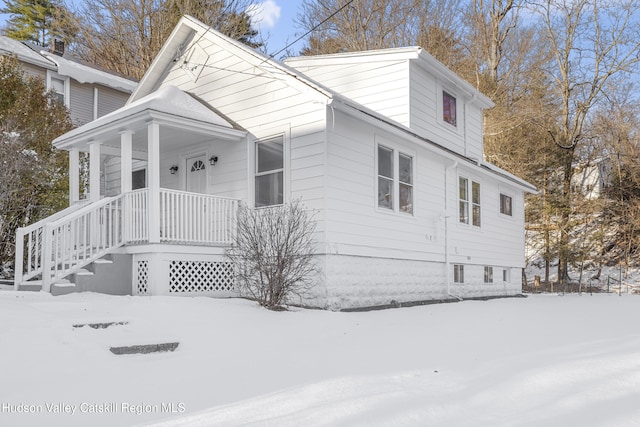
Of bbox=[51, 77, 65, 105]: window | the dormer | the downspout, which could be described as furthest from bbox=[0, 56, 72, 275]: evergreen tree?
the downspout

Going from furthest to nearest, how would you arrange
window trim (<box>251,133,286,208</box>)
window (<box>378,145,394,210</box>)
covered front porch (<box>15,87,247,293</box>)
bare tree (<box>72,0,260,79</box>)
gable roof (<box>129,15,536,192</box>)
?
bare tree (<box>72,0,260,79</box>), window (<box>378,145,394,210</box>), window trim (<box>251,133,286,208</box>), gable roof (<box>129,15,536,192</box>), covered front porch (<box>15,87,247,293</box>)

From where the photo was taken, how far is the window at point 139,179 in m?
13.4

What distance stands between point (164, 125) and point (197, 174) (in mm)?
2264

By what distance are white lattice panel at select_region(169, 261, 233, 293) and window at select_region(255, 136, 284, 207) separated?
1.44 m

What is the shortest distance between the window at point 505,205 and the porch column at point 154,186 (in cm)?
1096

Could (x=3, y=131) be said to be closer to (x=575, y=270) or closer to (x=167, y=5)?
(x=167, y=5)

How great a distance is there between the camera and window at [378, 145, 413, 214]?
1137 cm

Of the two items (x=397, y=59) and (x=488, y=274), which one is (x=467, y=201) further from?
(x=397, y=59)

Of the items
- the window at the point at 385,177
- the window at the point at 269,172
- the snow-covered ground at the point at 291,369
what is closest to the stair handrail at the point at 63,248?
the snow-covered ground at the point at 291,369

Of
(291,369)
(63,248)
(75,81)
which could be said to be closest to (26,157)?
(63,248)

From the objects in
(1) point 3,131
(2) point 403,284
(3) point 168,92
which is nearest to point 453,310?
(2) point 403,284

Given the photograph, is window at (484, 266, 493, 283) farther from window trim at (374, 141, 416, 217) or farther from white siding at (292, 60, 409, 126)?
white siding at (292, 60, 409, 126)

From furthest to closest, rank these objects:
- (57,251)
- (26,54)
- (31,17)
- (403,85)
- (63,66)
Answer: (31,17), (63,66), (26,54), (403,85), (57,251)

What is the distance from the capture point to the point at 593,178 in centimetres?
2512
